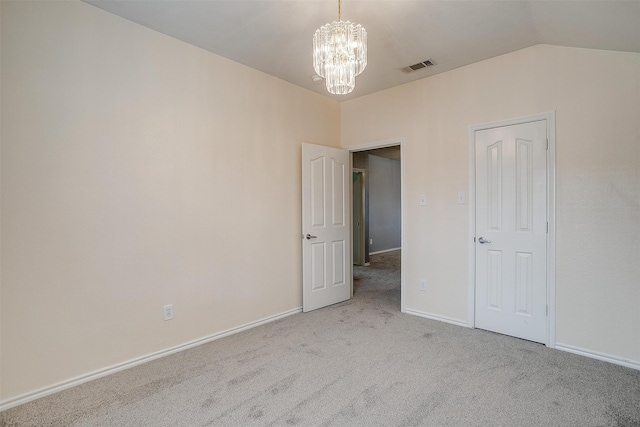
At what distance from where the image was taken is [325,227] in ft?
12.9

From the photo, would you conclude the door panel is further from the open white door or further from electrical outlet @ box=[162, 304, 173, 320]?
electrical outlet @ box=[162, 304, 173, 320]

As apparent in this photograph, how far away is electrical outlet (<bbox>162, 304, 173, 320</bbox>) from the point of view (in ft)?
8.70

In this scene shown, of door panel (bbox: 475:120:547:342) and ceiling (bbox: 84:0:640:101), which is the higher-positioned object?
ceiling (bbox: 84:0:640:101)

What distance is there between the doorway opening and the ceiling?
2331mm

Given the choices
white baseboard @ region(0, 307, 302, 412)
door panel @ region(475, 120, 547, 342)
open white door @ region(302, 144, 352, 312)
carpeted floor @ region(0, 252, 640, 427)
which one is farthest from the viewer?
open white door @ region(302, 144, 352, 312)

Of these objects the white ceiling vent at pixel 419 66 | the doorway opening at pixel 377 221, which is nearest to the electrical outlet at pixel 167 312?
the doorway opening at pixel 377 221

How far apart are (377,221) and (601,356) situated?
6033mm

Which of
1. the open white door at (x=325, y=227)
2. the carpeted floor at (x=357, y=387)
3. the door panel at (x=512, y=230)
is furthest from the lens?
the open white door at (x=325, y=227)

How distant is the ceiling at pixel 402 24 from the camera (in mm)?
2172

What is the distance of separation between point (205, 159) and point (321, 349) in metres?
1.94

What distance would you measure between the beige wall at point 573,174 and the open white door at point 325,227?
1.11 meters

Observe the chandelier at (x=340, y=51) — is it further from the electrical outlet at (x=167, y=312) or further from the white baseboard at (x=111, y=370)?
the white baseboard at (x=111, y=370)

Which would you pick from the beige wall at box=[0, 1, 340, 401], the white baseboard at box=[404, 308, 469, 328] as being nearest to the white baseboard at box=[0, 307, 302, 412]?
the beige wall at box=[0, 1, 340, 401]

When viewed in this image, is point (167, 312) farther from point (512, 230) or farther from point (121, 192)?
point (512, 230)
